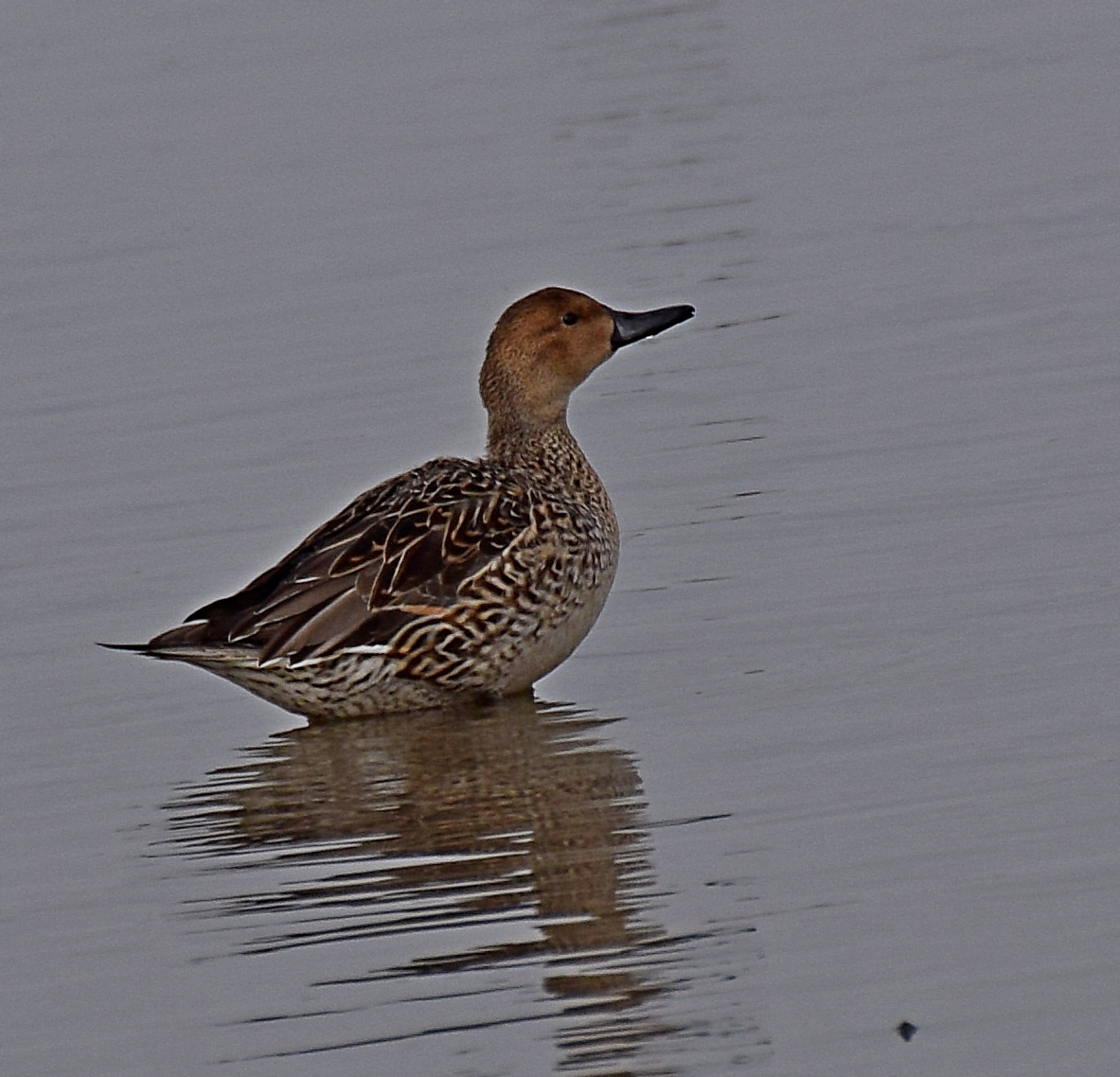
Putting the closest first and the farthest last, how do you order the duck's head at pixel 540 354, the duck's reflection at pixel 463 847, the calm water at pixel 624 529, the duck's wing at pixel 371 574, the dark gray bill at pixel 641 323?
the calm water at pixel 624 529
the duck's reflection at pixel 463 847
the duck's wing at pixel 371 574
the duck's head at pixel 540 354
the dark gray bill at pixel 641 323

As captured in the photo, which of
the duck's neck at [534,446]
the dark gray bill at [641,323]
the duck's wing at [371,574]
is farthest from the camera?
the dark gray bill at [641,323]

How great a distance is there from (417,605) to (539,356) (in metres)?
1.19

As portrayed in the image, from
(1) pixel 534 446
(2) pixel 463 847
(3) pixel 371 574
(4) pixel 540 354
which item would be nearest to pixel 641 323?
(4) pixel 540 354

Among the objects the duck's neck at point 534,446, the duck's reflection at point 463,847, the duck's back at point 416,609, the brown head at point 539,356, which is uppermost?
the brown head at point 539,356

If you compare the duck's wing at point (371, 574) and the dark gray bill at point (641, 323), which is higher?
the dark gray bill at point (641, 323)

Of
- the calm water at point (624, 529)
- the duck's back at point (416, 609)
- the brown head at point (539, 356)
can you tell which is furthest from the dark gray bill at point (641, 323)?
the duck's back at point (416, 609)

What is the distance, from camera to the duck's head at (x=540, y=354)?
353 inches

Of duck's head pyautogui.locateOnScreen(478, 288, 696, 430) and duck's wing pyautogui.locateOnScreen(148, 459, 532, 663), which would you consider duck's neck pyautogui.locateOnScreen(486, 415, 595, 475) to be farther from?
duck's wing pyautogui.locateOnScreen(148, 459, 532, 663)

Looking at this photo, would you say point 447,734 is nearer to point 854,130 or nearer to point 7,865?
point 7,865

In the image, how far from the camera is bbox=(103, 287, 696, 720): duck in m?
8.01

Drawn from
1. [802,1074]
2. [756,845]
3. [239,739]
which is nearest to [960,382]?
[239,739]

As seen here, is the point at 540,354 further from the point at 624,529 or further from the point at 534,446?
the point at 624,529

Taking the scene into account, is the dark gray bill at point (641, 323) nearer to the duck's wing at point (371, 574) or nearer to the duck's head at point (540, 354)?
→ the duck's head at point (540, 354)

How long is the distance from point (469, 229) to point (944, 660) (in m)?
5.66
